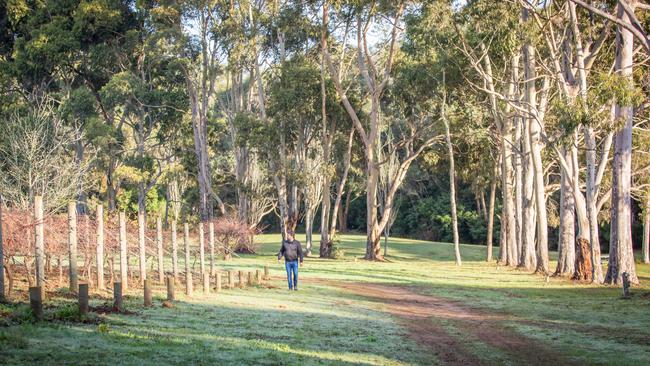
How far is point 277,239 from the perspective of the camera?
2798 inches

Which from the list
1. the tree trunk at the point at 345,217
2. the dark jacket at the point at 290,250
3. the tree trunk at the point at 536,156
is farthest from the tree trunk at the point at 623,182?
the tree trunk at the point at 345,217

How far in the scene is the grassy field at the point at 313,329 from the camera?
35.3 ft

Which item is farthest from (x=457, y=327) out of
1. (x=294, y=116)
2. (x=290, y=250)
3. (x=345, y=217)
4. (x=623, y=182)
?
(x=345, y=217)

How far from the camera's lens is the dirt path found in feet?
42.3

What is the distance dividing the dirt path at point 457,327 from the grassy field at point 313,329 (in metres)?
0.09

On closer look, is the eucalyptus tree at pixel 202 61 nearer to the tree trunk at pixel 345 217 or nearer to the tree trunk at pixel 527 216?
the tree trunk at pixel 527 216

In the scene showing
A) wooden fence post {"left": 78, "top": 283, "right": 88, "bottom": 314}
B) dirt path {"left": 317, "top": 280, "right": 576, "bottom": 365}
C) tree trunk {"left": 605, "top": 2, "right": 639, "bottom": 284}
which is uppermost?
tree trunk {"left": 605, "top": 2, "right": 639, "bottom": 284}

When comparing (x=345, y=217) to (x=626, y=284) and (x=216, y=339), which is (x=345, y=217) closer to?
(x=626, y=284)

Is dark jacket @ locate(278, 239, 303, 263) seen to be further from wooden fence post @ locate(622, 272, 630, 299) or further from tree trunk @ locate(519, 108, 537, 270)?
tree trunk @ locate(519, 108, 537, 270)

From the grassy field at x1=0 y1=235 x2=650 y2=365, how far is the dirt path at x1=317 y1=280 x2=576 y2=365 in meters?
0.09

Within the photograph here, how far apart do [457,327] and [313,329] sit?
137 inches

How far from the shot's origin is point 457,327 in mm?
17125

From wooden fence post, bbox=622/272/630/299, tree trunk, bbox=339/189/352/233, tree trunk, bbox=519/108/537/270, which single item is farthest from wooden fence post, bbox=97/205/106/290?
tree trunk, bbox=339/189/352/233

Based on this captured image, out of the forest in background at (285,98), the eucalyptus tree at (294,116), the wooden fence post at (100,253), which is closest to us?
the wooden fence post at (100,253)
